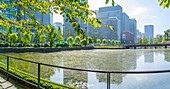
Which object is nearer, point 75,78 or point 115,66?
point 75,78

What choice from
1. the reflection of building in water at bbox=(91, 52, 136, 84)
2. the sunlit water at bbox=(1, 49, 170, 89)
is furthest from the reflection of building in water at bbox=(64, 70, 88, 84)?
the reflection of building in water at bbox=(91, 52, 136, 84)

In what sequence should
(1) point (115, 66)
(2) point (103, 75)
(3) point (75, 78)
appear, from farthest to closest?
(1) point (115, 66), (2) point (103, 75), (3) point (75, 78)

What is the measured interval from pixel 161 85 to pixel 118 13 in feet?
653

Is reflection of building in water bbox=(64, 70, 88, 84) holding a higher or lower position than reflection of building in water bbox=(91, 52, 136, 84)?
higher

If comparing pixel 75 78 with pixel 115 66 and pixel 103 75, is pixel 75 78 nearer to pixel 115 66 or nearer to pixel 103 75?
pixel 103 75

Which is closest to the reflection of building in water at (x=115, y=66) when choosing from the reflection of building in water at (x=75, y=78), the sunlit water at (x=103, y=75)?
the sunlit water at (x=103, y=75)

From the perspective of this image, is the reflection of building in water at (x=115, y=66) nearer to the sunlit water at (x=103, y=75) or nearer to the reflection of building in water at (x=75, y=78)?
the sunlit water at (x=103, y=75)

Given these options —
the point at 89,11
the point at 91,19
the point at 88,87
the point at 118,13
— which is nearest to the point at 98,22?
the point at 91,19

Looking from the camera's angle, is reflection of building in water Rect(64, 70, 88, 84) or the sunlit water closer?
the sunlit water

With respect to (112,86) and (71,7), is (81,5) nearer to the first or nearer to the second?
(71,7)

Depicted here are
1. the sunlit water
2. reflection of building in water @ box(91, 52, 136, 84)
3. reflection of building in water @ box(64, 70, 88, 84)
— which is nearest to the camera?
the sunlit water

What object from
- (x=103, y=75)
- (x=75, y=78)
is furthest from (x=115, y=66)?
(x=75, y=78)

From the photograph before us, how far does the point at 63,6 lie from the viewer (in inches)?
155

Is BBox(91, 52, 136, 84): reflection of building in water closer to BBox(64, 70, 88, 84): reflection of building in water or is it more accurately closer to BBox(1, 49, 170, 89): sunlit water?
BBox(1, 49, 170, 89): sunlit water
